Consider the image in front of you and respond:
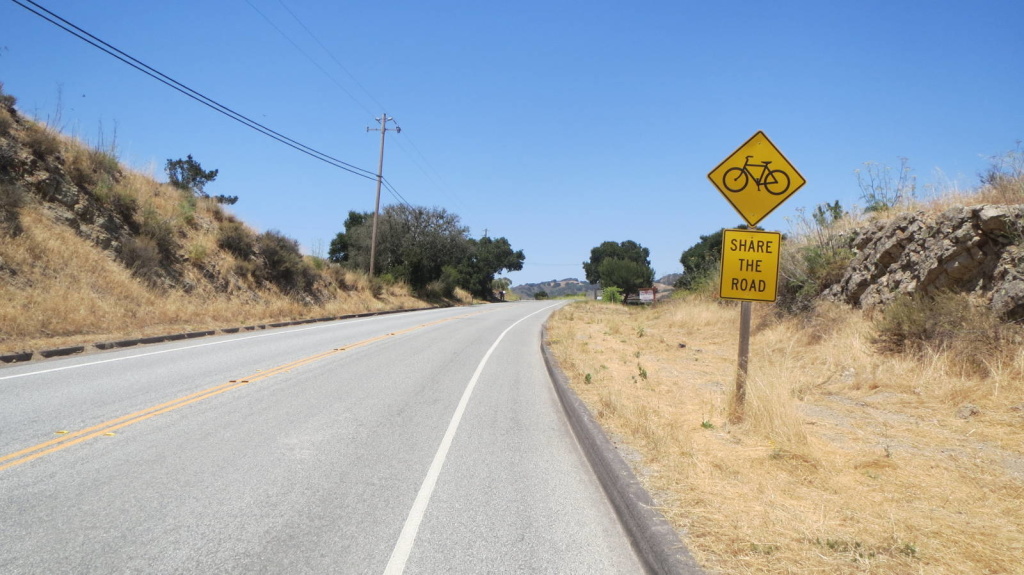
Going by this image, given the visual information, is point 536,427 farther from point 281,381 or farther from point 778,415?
point 281,381

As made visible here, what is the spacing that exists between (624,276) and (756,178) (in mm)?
72624

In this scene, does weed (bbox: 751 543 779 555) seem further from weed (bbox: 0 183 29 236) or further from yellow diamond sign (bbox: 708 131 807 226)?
weed (bbox: 0 183 29 236)

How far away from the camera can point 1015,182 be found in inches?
394

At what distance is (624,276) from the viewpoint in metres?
78.5

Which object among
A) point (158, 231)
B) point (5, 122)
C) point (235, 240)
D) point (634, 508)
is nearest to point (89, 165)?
point (5, 122)

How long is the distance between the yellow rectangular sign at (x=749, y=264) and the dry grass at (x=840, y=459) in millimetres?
1114

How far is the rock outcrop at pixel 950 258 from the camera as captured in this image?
832cm

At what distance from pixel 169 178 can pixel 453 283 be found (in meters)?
30.8

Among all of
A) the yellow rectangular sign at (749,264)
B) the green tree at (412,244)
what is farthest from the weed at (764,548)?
the green tree at (412,244)

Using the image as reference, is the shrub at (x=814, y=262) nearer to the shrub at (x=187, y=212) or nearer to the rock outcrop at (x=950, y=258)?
the rock outcrop at (x=950, y=258)

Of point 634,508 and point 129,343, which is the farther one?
→ point 129,343

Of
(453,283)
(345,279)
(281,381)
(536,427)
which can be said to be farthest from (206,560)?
(453,283)

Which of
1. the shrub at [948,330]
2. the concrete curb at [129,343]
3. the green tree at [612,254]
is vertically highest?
the green tree at [612,254]

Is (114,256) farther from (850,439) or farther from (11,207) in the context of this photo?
(850,439)
